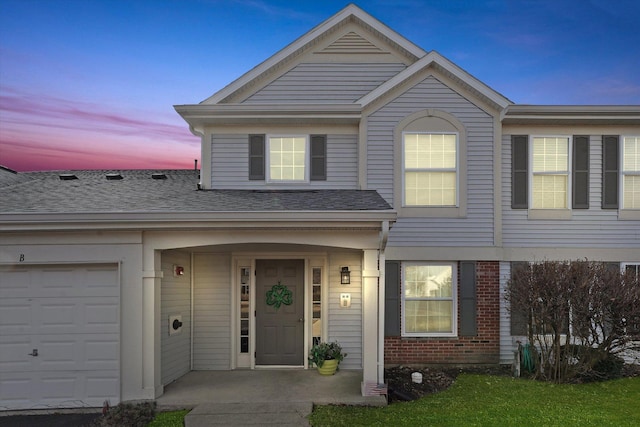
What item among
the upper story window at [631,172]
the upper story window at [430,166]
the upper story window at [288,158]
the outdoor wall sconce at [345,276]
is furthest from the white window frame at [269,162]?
the upper story window at [631,172]

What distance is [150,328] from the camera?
701 cm

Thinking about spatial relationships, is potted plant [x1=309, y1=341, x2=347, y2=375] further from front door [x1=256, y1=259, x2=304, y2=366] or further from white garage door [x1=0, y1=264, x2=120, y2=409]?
white garage door [x1=0, y1=264, x2=120, y2=409]

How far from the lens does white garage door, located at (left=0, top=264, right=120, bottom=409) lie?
22.6 feet

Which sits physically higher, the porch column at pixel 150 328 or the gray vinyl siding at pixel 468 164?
the gray vinyl siding at pixel 468 164

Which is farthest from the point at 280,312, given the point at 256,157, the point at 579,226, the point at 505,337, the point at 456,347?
the point at 579,226

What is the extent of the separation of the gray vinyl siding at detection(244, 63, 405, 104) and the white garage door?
5.32 m

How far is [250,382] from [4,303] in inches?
170

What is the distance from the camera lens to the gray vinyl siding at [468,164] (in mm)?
9242

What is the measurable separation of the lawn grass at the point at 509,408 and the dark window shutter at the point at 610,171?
380 centimetres

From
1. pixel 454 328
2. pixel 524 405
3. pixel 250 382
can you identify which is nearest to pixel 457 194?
pixel 454 328

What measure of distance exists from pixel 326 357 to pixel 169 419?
330 centimetres

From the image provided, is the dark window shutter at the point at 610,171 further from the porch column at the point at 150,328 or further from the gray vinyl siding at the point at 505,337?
the porch column at the point at 150,328

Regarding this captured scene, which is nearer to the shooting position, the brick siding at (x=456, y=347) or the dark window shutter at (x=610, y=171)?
the brick siding at (x=456, y=347)

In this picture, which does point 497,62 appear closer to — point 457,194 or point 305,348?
point 457,194
